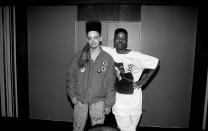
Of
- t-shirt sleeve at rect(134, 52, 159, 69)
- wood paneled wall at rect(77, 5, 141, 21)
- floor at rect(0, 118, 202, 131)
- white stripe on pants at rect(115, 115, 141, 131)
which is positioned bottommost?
floor at rect(0, 118, 202, 131)

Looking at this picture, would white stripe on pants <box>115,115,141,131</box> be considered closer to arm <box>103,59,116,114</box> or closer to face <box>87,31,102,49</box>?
arm <box>103,59,116,114</box>

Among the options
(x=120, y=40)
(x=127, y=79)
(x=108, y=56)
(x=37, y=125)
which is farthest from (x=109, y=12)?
(x=37, y=125)

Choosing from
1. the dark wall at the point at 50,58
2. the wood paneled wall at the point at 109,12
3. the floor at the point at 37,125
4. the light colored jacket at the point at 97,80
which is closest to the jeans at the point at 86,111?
the light colored jacket at the point at 97,80

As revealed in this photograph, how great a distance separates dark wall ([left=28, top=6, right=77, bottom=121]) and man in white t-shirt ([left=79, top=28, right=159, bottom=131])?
1133mm

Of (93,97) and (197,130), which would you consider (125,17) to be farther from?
(197,130)

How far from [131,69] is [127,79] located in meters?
0.12

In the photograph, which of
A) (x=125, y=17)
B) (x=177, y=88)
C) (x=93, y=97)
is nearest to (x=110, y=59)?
(x=93, y=97)

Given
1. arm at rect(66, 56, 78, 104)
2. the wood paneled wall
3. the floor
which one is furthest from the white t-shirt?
Result: the floor

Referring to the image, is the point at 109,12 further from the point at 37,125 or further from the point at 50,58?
the point at 37,125

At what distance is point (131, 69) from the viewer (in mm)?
2383

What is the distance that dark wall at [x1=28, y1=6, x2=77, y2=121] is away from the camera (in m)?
3.26

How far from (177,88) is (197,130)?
2.14 feet

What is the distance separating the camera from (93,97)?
7.52 feet

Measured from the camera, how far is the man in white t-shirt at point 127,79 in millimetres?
2365
